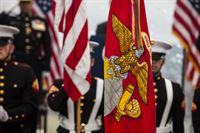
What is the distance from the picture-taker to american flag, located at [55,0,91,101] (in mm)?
5406

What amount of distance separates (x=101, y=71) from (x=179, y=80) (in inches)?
72.2

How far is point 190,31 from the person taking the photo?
340 inches

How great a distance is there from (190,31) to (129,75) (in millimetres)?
4411

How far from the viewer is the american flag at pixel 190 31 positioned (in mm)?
8473

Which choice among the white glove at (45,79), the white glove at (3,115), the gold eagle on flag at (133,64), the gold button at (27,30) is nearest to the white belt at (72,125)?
the white glove at (3,115)

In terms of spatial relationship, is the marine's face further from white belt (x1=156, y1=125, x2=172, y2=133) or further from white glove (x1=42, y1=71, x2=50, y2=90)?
white glove (x1=42, y1=71, x2=50, y2=90)

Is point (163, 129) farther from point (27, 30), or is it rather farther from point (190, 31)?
point (27, 30)

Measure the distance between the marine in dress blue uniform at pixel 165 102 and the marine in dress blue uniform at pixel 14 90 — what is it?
1.22 metres

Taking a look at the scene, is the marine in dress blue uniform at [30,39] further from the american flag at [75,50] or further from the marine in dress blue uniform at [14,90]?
the american flag at [75,50]

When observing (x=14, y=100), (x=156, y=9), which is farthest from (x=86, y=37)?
(x=156, y=9)

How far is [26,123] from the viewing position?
5.97 m

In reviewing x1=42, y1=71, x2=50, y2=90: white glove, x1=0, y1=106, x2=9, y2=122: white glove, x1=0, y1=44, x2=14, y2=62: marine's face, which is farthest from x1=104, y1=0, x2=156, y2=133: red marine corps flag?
x1=42, y1=71, x2=50, y2=90: white glove

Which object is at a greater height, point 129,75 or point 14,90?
point 129,75

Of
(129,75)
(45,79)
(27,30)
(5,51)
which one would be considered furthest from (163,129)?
(45,79)
